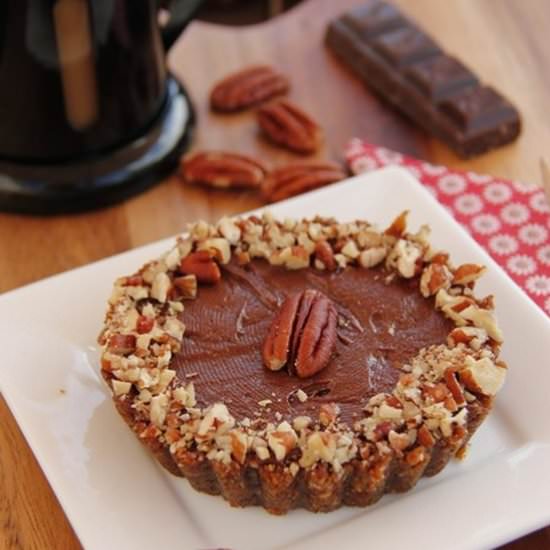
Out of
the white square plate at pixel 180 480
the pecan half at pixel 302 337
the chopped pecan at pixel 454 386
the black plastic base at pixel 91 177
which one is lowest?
the black plastic base at pixel 91 177

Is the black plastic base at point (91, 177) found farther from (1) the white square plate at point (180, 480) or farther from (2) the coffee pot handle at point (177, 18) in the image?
(1) the white square plate at point (180, 480)

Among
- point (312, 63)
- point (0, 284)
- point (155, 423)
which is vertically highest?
point (155, 423)

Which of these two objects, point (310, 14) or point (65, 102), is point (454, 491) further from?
point (310, 14)

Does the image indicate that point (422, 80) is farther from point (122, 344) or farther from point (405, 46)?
point (122, 344)

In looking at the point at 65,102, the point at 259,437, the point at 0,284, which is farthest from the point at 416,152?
the point at 259,437

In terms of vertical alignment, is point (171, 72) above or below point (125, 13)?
below

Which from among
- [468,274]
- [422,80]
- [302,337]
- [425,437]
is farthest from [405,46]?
[425,437]

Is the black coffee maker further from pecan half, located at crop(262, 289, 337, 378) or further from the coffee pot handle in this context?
pecan half, located at crop(262, 289, 337, 378)

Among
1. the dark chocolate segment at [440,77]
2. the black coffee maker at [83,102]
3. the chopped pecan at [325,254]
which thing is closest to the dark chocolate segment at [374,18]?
the dark chocolate segment at [440,77]
